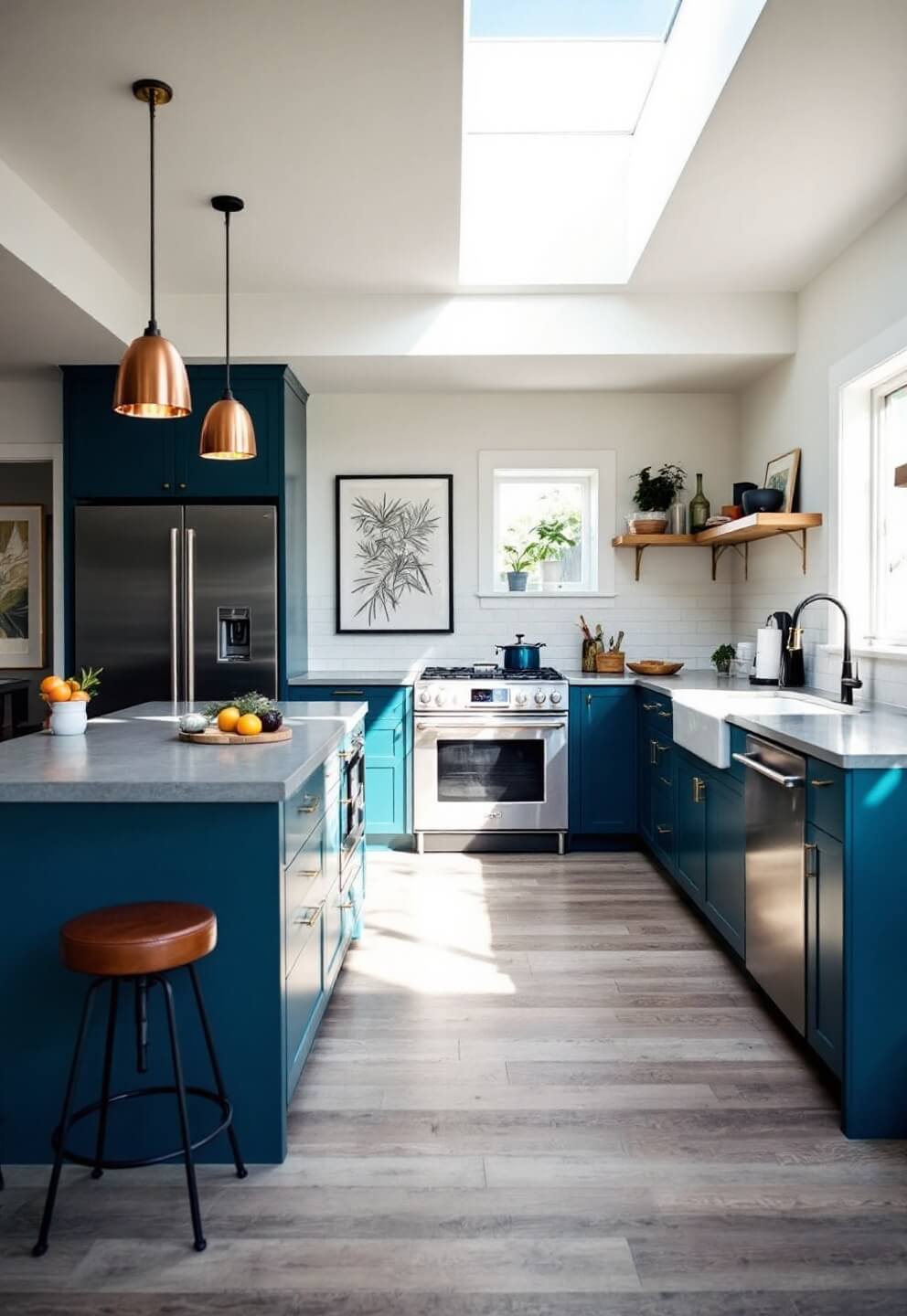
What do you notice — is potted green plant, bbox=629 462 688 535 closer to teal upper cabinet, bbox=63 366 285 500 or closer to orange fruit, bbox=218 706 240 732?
teal upper cabinet, bbox=63 366 285 500

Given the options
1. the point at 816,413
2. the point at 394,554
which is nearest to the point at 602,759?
the point at 394,554

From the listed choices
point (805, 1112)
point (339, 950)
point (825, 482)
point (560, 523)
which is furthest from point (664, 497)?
point (805, 1112)

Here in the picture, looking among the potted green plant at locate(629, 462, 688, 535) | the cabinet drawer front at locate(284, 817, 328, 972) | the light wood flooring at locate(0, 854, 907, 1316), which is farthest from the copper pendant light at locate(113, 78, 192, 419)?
the potted green plant at locate(629, 462, 688, 535)

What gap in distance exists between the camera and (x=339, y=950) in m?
3.26

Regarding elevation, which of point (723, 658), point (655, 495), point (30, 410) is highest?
point (30, 410)

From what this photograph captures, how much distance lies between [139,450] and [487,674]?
7.14ft

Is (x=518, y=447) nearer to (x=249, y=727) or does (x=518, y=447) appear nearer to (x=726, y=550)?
(x=726, y=550)

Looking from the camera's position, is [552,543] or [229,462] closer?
[229,462]

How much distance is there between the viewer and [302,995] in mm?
2545

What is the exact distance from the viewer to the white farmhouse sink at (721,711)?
3.44 meters

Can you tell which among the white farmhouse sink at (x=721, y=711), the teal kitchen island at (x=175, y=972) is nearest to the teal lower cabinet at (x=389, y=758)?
the white farmhouse sink at (x=721, y=711)

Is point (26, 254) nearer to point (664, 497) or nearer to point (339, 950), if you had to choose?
point (339, 950)

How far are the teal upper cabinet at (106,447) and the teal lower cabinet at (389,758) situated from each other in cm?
150

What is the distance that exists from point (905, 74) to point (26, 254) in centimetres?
298
